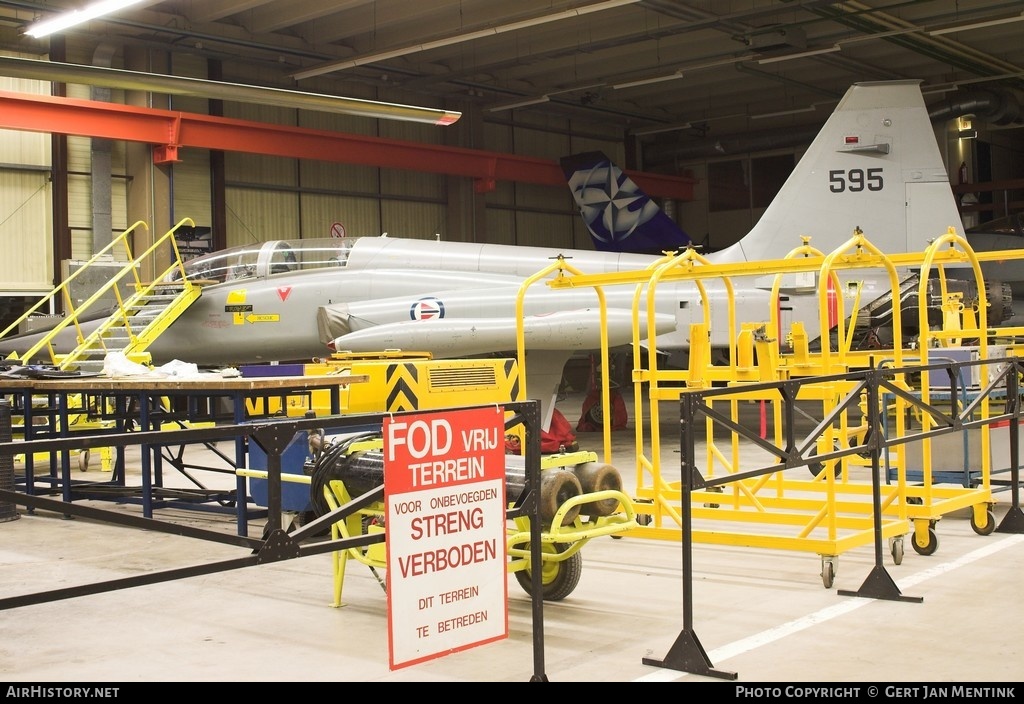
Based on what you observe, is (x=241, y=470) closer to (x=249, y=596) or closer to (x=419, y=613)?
(x=249, y=596)

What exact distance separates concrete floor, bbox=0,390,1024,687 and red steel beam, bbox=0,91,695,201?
1263 centimetres

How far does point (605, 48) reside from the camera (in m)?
22.0

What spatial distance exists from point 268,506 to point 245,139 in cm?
1874

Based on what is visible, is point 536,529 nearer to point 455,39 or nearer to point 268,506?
point 268,506

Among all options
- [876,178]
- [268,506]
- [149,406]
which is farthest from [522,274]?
[268,506]

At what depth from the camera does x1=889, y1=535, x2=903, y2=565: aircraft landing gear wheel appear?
644 centimetres

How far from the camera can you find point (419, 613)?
3.58 metres

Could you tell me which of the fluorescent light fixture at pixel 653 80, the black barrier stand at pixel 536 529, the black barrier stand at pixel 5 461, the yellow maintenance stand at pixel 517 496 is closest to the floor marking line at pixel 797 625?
the black barrier stand at pixel 536 529

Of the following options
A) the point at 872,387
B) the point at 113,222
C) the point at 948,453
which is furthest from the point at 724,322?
the point at 113,222

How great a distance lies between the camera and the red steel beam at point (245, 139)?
18016 mm

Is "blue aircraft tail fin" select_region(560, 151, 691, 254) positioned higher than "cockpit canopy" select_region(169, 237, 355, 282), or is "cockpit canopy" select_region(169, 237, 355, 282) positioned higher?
"blue aircraft tail fin" select_region(560, 151, 691, 254)

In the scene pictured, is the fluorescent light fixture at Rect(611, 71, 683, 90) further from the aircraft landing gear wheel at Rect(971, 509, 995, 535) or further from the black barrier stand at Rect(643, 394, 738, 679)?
the black barrier stand at Rect(643, 394, 738, 679)

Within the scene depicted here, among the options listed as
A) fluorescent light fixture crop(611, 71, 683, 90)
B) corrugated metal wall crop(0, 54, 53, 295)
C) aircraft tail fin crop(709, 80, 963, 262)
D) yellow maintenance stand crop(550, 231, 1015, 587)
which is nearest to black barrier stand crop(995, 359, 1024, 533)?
yellow maintenance stand crop(550, 231, 1015, 587)

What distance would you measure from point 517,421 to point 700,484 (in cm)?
99
